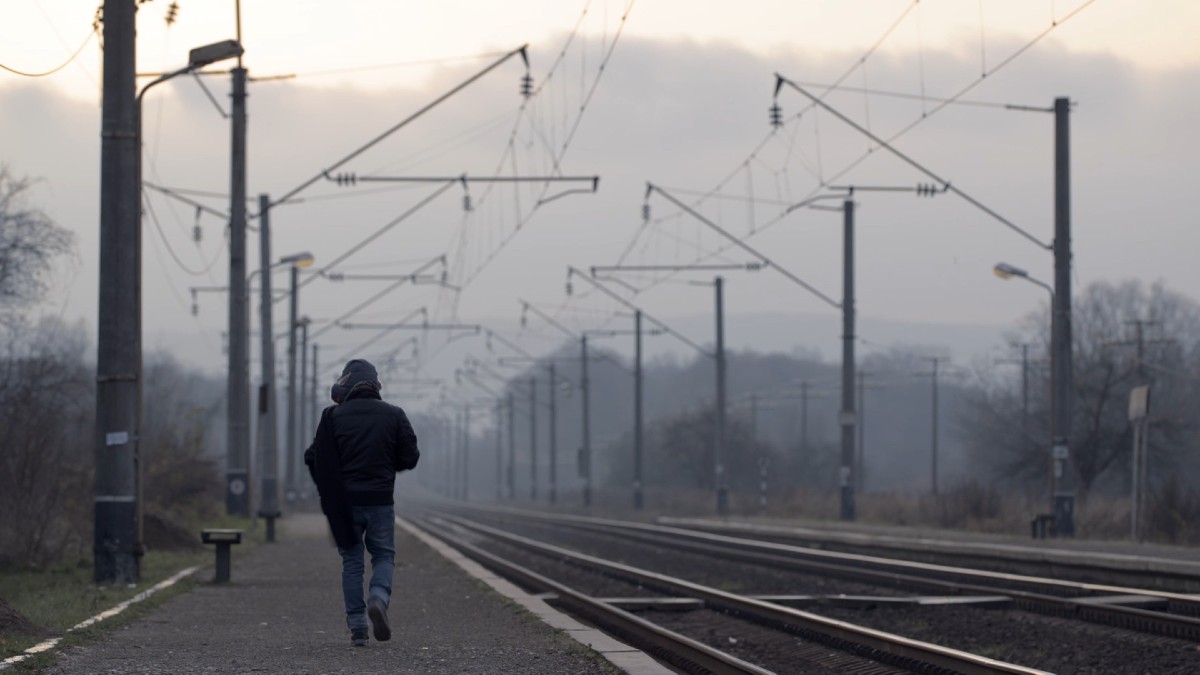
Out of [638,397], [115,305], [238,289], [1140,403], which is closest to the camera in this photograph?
[115,305]

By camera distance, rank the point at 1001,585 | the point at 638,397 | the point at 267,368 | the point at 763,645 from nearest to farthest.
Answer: the point at 763,645 → the point at 1001,585 → the point at 267,368 → the point at 638,397

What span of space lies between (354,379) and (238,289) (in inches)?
817

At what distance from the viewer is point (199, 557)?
24.5m

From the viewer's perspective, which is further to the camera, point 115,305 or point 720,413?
point 720,413

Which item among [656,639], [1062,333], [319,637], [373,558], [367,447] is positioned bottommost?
[656,639]

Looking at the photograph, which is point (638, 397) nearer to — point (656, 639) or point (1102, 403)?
point (1102, 403)

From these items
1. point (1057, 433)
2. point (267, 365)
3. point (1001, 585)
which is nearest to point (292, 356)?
point (267, 365)

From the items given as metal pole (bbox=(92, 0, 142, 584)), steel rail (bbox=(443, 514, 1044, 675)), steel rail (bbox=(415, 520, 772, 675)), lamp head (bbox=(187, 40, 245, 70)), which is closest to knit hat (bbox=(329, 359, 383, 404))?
steel rail (bbox=(415, 520, 772, 675))

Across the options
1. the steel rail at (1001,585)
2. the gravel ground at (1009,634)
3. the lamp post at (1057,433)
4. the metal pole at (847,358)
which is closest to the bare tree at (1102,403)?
the metal pole at (847,358)

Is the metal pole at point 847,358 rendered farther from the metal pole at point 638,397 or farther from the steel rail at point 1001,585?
the metal pole at point 638,397

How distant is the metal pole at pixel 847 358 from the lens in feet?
148

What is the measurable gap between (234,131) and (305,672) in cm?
2250

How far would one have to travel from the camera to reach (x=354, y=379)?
1123 centimetres

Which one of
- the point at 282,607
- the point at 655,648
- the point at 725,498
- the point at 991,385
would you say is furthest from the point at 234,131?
the point at 991,385
